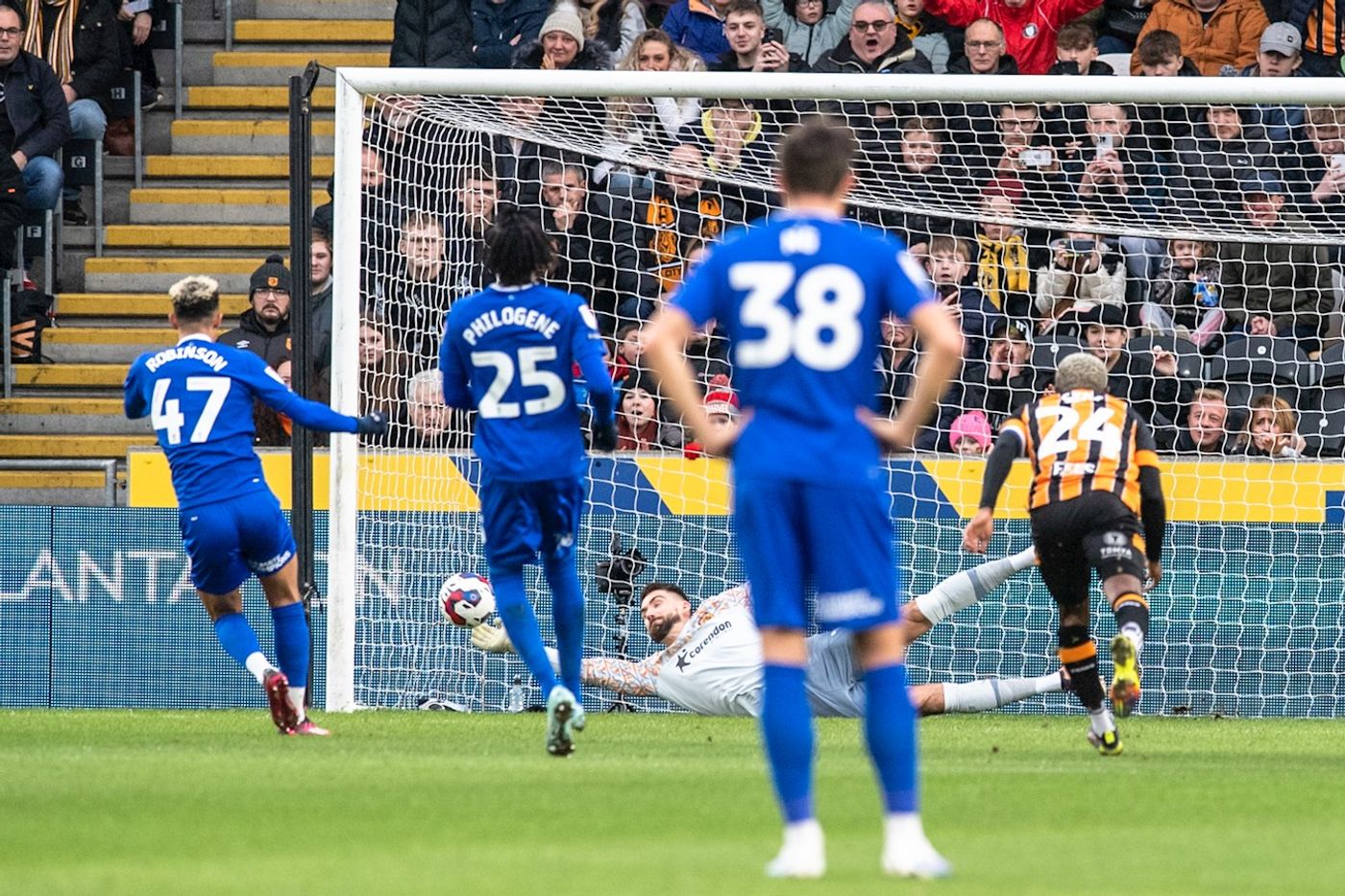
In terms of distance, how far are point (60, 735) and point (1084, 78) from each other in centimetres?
622

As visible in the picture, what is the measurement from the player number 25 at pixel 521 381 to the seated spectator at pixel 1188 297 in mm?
5890

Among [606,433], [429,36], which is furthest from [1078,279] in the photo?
[606,433]

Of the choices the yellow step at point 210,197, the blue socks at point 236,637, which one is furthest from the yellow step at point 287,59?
the blue socks at point 236,637

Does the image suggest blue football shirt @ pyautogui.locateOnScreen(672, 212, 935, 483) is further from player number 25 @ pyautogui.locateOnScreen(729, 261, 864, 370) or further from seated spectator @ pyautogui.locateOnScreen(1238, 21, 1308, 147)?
seated spectator @ pyautogui.locateOnScreen(1238, 21, 1308, 147)

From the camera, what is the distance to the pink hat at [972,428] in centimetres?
1362

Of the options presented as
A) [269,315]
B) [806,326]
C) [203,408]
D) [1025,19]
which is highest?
[1025,19]

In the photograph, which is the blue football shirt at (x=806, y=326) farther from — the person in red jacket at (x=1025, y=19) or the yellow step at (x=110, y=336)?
the yellow step at (x=110, y=336)

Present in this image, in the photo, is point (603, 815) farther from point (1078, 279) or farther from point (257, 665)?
point (1078, 279)

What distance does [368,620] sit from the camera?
42.5 feet

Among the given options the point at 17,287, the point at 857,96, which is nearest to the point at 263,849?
the point at 857,96

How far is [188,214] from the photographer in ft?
56.7

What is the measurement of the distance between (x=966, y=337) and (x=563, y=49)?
12.4 feet

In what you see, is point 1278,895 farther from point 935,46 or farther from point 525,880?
point 935,46

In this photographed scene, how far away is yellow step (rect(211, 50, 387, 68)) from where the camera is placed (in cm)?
1788
